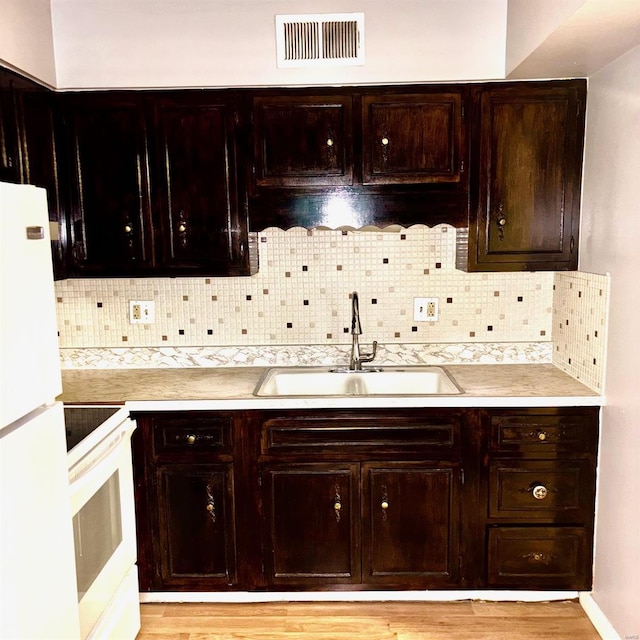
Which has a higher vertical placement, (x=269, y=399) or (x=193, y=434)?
(x=269, y=399)

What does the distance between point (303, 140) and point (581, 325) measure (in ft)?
4.49

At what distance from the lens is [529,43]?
222cm

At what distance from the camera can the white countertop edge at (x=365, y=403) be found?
2.42 metres

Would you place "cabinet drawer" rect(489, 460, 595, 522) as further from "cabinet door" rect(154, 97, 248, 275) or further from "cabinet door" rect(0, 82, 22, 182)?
"cabinet door" rect(0, 82, 22, 182)

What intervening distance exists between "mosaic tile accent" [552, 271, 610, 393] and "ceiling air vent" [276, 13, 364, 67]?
1.27m

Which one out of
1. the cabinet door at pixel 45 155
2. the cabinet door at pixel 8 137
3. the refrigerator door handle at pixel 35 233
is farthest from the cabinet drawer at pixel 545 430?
the cabinet door at pixel 8 137

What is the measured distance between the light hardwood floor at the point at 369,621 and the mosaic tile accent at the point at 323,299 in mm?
1139

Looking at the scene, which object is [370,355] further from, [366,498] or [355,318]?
[366,498]

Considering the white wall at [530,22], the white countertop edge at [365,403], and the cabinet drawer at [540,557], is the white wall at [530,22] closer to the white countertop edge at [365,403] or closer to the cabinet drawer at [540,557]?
the white countertop edge at [365,403]

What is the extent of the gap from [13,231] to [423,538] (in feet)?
6.27

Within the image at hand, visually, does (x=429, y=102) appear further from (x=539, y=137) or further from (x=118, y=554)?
(x=118, y=554)

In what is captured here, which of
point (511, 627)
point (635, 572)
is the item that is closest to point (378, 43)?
point (635, 572)

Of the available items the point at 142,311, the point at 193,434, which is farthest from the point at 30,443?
the point at 142,311

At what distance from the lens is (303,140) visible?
101 inches
